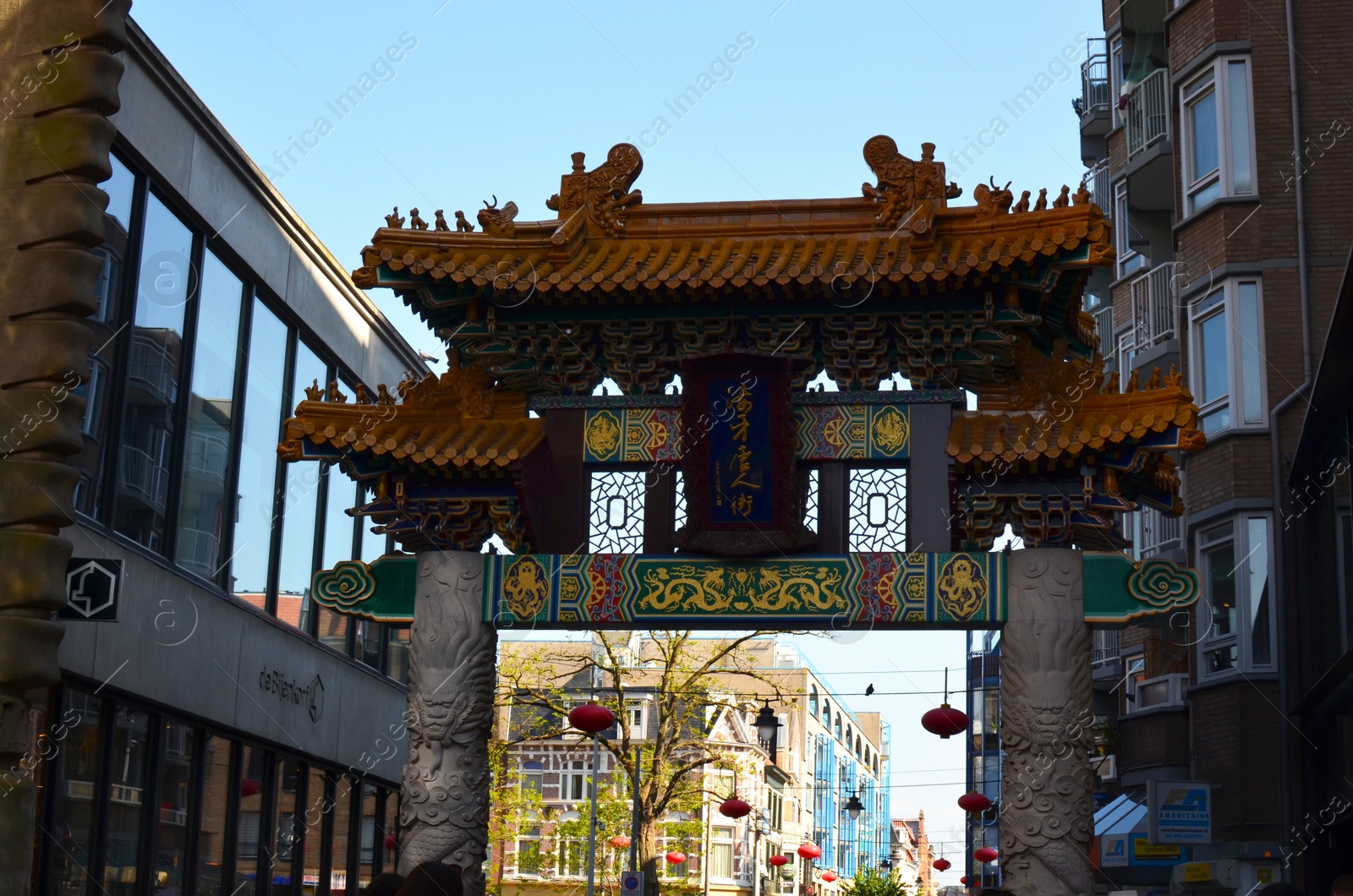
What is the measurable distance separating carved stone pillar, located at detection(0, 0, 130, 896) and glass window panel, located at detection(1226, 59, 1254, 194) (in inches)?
591

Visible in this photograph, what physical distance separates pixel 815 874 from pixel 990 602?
75.7 meters

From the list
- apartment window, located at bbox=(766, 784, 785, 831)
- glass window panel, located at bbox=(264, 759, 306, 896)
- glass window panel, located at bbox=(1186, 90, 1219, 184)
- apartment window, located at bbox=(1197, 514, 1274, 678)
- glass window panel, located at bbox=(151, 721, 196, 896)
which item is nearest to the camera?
glass window panel, located at bbox=(151, 721, 196, 896)

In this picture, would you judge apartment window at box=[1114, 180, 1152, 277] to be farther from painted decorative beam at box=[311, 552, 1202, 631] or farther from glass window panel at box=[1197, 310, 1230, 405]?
painted decorative beam at box=[311, 552, 1202, 631]

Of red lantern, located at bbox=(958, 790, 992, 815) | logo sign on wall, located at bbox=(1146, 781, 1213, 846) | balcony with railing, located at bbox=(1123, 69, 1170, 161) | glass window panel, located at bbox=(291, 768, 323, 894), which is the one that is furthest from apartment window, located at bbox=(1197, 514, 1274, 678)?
glass window panel, located at bbox=(291, 768, 323, 894)

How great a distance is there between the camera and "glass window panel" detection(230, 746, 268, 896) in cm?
1666

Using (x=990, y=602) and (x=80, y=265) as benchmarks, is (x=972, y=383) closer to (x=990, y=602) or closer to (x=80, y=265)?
(x=990, y=602)

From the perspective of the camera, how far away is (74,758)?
12602 mm

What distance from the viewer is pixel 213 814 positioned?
1595cm

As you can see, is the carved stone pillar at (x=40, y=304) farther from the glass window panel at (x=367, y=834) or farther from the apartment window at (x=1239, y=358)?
the apartment window at (x=1239, y=358)

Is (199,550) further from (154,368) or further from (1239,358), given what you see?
(1239,358)

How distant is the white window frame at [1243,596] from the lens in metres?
18.2

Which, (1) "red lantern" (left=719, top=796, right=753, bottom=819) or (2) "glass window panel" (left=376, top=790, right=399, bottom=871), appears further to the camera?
(1) "red lantern" (left=719, top=796, right=753, bottom=819)

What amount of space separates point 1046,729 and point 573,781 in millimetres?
51665

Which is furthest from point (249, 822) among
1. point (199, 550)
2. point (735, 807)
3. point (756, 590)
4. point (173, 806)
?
point (735, 807)
